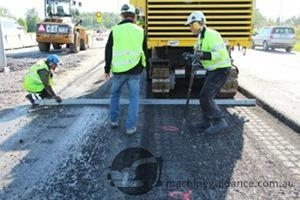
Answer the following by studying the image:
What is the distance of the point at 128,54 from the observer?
6805 millimetres

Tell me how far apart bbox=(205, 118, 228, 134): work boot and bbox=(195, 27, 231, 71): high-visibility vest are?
2.99 ft

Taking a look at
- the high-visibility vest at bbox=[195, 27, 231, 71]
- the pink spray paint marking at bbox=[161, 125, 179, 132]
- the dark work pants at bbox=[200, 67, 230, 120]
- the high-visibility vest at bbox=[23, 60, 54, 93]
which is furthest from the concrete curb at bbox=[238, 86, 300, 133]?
the high-visibility vest at bbox=[23, 60, 54, 93]

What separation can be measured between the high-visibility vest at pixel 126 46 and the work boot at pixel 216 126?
1.61 meters

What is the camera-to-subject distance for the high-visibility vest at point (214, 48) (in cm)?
670

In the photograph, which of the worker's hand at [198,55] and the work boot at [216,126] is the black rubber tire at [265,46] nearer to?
the work boot at [216,126]

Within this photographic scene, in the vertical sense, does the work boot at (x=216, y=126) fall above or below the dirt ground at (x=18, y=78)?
above

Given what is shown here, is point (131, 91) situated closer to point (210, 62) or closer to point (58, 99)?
point (210, 62)

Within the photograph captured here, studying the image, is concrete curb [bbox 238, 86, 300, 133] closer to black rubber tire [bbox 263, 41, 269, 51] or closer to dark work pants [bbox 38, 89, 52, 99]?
dark work pants [bbox 38, 89, 52, 99]

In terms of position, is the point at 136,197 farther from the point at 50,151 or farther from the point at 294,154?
the point at 294,154

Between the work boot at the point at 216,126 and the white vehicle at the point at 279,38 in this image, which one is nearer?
the work boot at the point at 216,126

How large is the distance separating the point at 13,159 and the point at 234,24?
539 centimetres

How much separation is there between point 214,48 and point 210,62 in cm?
28

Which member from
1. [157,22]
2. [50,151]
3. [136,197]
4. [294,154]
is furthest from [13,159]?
[157,22]

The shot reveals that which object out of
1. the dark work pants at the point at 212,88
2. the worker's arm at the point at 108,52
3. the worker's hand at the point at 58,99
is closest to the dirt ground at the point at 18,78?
the worker's hand at the point at 58,99
